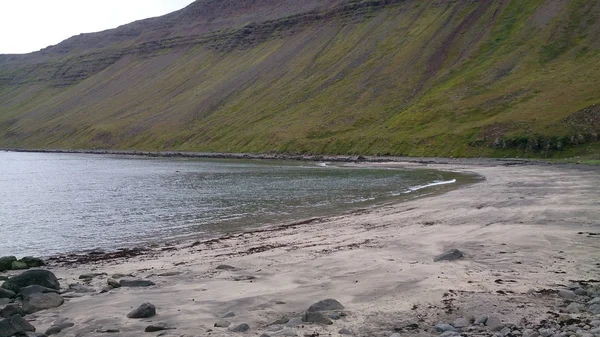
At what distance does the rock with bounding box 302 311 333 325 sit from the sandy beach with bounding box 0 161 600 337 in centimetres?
20

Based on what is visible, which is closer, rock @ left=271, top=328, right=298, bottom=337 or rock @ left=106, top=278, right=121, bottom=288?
rock @ left=271, top=328, right=298, bottom=337

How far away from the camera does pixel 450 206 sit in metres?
33.0

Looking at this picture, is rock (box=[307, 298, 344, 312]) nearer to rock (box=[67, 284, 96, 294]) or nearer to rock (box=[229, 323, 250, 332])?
rock (box=[229, 323, 250, 332])

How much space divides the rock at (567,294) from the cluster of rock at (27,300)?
1162 centimetres

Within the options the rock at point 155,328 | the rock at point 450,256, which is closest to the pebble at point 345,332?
the rock at point 155,328

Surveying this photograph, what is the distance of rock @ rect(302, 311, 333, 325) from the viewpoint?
11.2 meters

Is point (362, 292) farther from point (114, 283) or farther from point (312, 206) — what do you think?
point (312, 206)

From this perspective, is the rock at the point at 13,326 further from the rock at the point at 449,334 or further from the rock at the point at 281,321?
the rock at the point at 449,334

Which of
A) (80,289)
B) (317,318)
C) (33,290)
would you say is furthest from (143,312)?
(33,290)

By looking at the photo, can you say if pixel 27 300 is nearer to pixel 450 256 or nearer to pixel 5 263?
pixel 5 263

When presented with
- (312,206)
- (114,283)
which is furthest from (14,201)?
(114,283)

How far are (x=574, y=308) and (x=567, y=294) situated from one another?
3.28ft

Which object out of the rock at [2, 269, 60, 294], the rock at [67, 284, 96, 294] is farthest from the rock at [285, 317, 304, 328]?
the rock at [2, 269, 60, 294]

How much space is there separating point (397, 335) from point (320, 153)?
111 m
